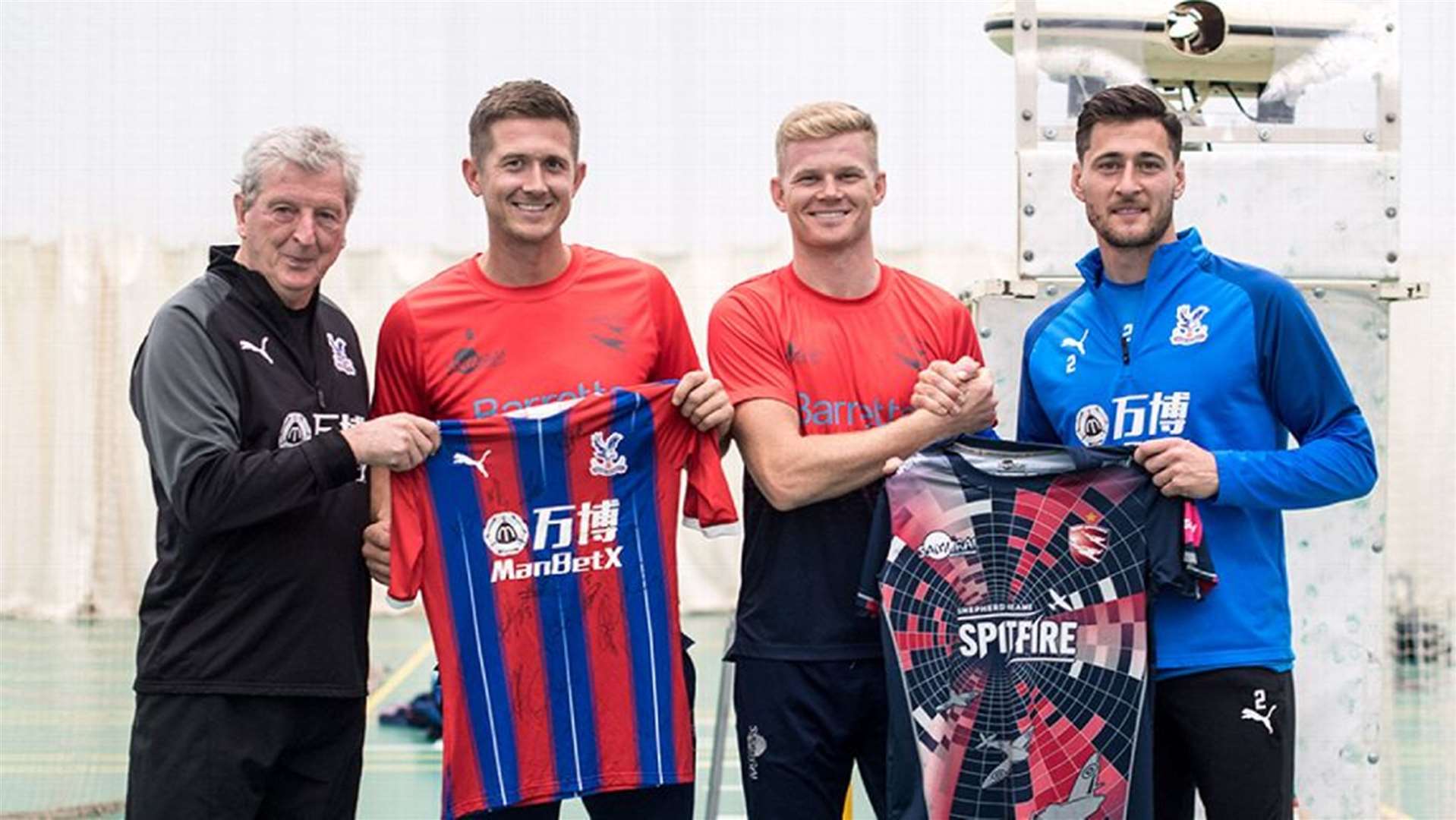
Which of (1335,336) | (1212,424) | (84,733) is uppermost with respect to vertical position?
(1335,336)

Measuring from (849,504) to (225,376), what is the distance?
3.41ft

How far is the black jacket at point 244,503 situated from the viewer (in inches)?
88.2

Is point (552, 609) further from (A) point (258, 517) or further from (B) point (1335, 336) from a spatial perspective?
(B) point (1335, 336)

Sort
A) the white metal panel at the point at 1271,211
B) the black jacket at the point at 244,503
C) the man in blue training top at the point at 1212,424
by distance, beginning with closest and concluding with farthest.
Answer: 1. the black jacket at the point at 244,503
2. the man in blue training top at the point at 1212,424
3. the white metal panel at the point at 1271,211

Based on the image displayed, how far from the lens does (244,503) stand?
2225mm

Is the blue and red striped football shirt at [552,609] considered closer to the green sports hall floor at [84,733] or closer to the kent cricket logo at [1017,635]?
the kent cricket logo at [1017,635]

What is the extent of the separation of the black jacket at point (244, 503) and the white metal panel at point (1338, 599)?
5.18 feet

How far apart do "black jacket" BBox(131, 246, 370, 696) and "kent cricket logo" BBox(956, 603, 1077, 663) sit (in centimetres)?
103

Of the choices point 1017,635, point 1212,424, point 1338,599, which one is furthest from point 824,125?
point 1338,599

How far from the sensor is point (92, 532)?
5352mm

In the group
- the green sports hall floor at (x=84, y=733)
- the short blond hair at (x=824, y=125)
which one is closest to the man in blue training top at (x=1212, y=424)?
the short blond hair at (x=824, y=125)

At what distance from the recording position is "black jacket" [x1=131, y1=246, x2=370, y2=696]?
2.24 meters

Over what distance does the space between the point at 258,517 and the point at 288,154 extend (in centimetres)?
59

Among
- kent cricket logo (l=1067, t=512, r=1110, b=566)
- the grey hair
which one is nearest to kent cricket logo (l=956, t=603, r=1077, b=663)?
kent cricket logo (l=1067, t=512, r=1110, b=566)
